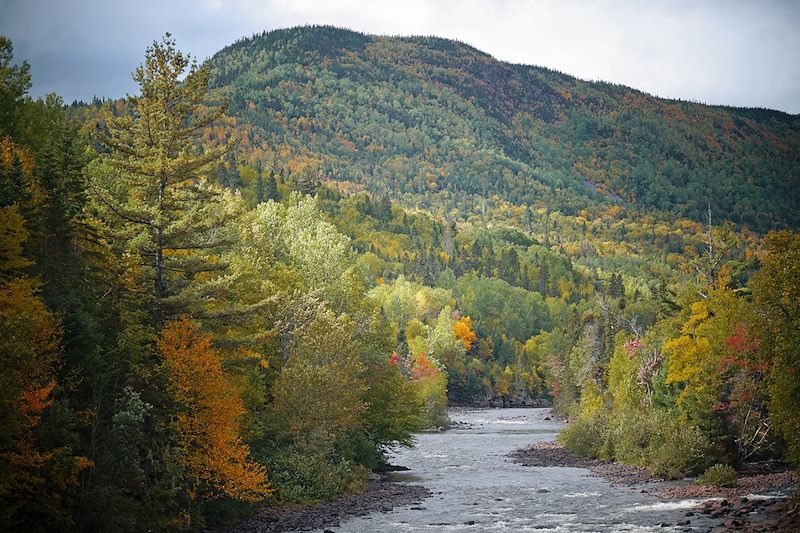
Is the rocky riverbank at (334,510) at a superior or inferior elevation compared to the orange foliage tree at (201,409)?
inferior

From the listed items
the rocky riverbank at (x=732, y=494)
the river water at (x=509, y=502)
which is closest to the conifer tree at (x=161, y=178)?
the river water at (x=509, y=502)

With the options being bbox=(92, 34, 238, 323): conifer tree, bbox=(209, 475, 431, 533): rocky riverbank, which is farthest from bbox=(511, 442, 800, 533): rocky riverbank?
bbox=(92, 34, 238, 323): conifer tree

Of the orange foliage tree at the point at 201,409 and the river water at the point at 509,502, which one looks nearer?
the orange foliage tree at the point at 201,409

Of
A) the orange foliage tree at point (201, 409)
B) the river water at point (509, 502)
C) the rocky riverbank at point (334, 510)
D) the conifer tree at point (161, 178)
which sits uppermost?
the conifer tree at point (161, 178)

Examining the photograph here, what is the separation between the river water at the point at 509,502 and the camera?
4503 centimetres

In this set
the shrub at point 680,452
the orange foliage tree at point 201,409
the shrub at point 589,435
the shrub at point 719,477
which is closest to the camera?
the orange foliage tree at point 201,409

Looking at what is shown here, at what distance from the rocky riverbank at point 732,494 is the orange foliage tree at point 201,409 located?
75.6ft

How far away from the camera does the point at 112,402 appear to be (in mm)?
35469

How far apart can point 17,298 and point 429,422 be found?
96633 millimetres

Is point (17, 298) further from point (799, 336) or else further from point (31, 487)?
point (799, 336)

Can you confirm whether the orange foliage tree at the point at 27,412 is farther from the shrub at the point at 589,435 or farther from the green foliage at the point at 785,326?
the shrub at the point at 589,435

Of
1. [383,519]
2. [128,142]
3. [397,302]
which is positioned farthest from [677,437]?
[397,302]

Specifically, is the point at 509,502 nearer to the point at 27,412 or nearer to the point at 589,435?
the point at 589,435

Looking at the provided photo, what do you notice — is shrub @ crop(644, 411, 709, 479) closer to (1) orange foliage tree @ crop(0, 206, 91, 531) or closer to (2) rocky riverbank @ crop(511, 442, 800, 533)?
(2) rocky riverbank @ crop(511, 442, 800, 533)
